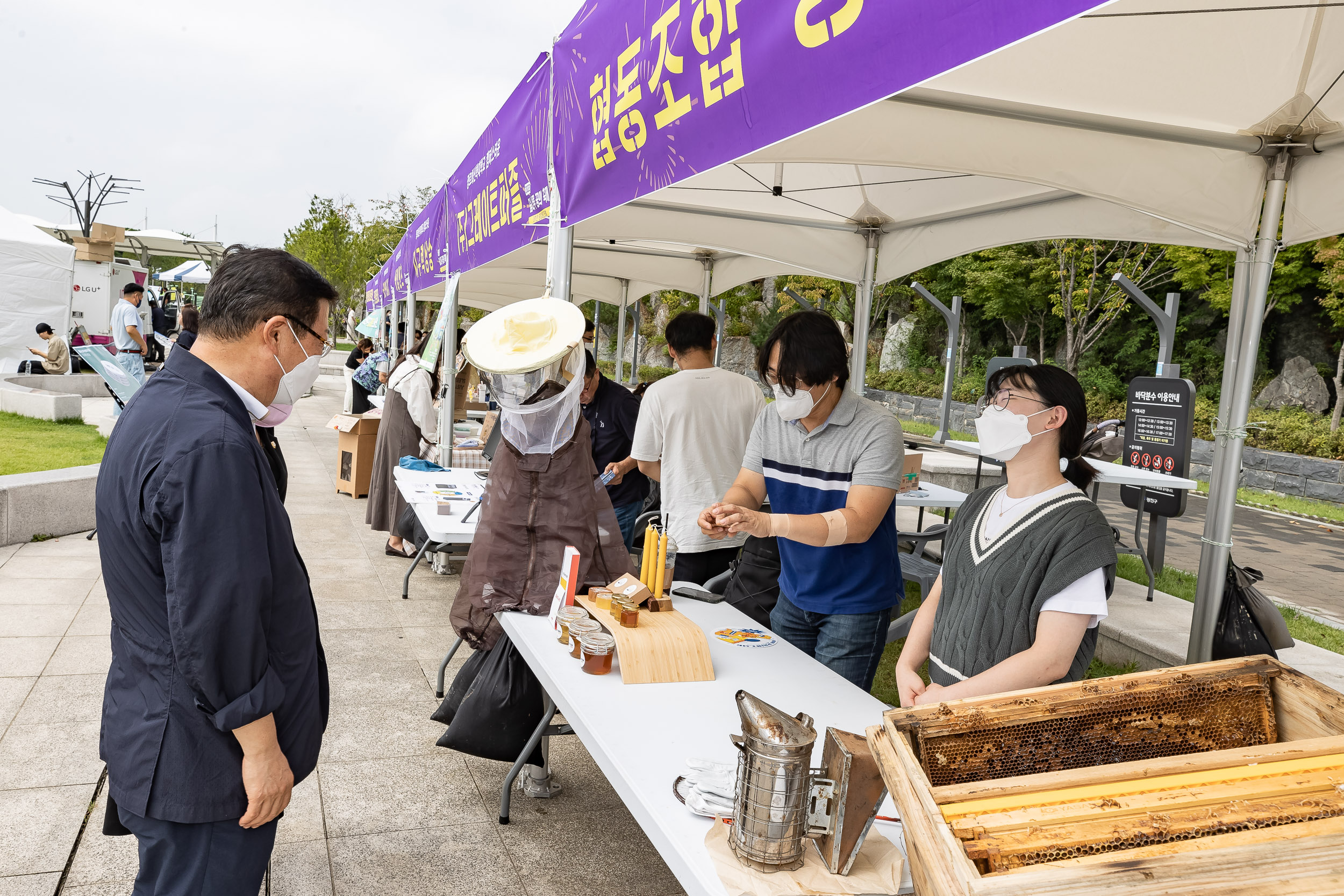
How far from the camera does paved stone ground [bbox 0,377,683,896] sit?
101 inches

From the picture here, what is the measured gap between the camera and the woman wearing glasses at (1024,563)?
5.81 ft

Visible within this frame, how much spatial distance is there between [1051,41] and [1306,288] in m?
23.9

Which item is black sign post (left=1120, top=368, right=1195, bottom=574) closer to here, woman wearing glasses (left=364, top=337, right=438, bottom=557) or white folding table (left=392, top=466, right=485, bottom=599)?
white folding table (left=392, top=466, right=485, bottom=599)

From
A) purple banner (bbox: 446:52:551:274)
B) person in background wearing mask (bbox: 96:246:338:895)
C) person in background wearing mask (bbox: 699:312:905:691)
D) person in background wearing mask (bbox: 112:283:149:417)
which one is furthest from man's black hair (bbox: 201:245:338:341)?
person in background wearing mask (bbox: 112:283:149:417)

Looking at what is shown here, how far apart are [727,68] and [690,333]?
7.16ft

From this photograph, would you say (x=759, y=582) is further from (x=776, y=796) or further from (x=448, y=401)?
(x=448, y=401)

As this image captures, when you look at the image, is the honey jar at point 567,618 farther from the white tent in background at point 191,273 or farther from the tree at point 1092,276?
the white tent in background at point 191,273

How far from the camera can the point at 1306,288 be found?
21.0 m

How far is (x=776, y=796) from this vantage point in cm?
133

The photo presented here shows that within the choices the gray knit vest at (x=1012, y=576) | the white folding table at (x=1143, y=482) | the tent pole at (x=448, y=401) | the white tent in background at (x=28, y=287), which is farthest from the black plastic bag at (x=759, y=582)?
the white tent in background at (x=28, y=287)

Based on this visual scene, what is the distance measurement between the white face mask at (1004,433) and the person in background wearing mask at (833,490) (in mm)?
543

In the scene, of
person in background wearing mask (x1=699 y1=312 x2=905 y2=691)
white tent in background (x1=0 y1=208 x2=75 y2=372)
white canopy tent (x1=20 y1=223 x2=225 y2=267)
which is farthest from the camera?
white canopy tent (x1=20 y1=223 x2=225 y2=267)

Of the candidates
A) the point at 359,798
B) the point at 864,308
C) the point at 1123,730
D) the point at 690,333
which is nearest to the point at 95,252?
the point at 864,308

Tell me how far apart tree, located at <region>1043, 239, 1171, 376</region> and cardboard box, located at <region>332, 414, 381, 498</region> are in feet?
53.5
